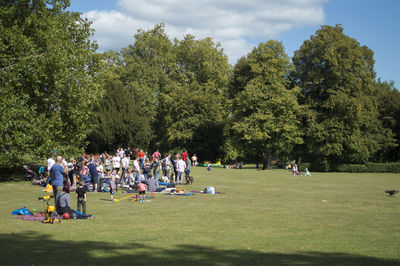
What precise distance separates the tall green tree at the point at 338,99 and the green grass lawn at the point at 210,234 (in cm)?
3767

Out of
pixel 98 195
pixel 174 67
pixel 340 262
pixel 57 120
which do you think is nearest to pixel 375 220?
pixel 340 262

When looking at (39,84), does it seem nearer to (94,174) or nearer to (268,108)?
(94,174)

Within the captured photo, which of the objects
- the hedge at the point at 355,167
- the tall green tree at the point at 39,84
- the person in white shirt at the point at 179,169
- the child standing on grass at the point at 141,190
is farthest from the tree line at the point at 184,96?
the child standing on grass at the point at 141,190

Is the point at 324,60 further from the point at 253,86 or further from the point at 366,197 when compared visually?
the point at 366,197

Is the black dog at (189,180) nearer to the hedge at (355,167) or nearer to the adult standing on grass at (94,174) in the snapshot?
the adult standing on grass at (94,174)

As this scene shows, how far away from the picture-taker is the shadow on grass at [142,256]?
938cm

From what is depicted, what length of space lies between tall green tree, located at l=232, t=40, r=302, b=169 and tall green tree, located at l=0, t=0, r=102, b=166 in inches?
1135

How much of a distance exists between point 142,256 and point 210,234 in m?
3.42

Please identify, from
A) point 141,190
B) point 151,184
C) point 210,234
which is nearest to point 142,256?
point 210,234

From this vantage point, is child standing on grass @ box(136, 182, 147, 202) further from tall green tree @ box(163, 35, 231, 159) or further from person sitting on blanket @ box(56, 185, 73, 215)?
tall green tree @ box(163, 35, 231, 159)

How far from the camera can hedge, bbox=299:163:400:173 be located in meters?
59.4

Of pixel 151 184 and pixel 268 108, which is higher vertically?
pixel 268 108

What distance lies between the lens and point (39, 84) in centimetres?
2998

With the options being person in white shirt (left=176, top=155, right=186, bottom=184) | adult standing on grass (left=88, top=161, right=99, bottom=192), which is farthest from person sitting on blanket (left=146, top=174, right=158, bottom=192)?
person in white shirt (left=176, top=155, right=186, bottom=184)
